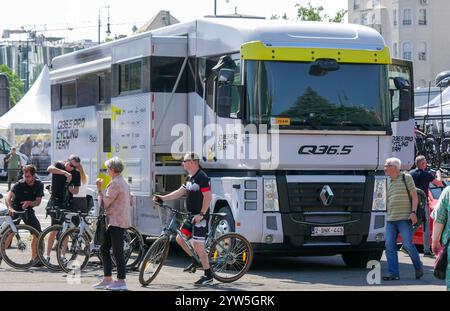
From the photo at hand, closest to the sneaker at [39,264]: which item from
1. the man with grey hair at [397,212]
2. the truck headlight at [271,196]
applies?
the truck headlight at [271,196]

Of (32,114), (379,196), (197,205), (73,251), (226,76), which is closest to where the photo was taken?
(197,205)

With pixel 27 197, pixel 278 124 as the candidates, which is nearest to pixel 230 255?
pixel 278 124

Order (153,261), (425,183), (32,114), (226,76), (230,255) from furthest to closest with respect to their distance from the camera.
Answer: (32,114)
(425,183)
(226,76)
(230,255)
(153,261)

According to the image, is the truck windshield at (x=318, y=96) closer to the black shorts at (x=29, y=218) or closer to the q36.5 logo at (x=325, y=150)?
the q36.5 logo at (x=325, y=150)

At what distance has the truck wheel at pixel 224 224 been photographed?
16516mm

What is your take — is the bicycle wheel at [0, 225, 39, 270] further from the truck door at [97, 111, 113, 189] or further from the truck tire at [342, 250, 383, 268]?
the truck tire at [342, 250, 383, 268]

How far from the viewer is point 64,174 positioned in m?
18.4

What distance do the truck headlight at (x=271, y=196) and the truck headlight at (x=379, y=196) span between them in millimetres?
1629

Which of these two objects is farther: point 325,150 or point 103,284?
point 325,150

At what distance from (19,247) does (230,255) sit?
3.87m

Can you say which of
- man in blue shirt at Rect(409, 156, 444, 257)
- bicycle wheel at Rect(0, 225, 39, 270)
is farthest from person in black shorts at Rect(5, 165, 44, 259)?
man in blue shirt at Rect(409, 156, 444, 257)

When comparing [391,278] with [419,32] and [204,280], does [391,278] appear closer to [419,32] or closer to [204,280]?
[204,280]

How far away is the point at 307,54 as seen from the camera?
16453 millimetres
